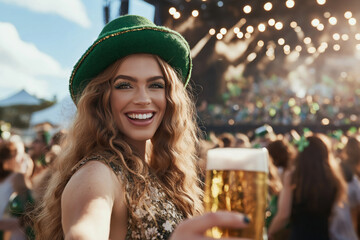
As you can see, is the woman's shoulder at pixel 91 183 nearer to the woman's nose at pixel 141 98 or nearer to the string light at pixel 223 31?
the woman's nose at pixel 141 98

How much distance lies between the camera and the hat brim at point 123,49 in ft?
4.08

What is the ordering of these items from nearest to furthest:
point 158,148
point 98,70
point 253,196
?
point 253,196 < point 98,70 < point 158,148

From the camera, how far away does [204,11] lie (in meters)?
7.17

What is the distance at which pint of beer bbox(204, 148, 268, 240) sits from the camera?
61 cm

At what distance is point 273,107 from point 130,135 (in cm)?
1049

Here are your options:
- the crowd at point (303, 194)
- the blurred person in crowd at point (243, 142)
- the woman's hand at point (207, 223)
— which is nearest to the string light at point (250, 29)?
the blurred person in crowd at point (243, 142)

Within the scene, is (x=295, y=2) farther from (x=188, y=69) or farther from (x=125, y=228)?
(x=125, y=228)

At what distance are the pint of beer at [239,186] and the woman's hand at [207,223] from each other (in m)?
0.05

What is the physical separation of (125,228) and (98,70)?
517 millimetres

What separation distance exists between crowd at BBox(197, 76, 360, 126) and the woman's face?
318 inches

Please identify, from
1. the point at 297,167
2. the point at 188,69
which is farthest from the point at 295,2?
the point at 188,69

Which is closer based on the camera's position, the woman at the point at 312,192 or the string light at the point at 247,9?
the woman at the point at 312,192

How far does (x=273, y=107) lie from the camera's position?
11.4 meters

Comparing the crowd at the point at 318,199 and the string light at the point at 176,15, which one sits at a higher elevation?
the string light at the point at 176,15
